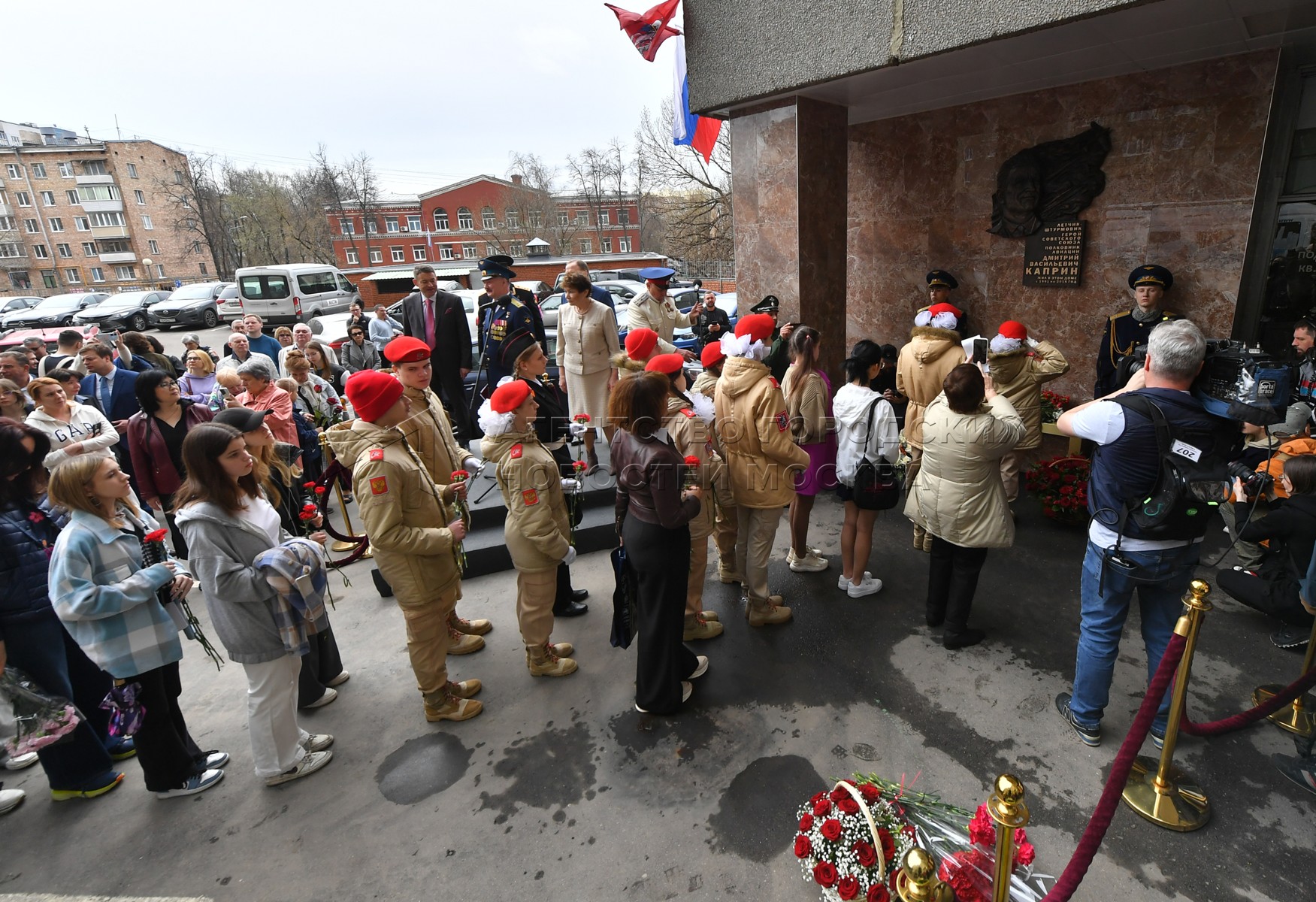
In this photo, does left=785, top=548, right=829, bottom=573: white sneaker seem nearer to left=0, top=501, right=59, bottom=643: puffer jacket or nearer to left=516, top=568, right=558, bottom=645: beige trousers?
left=516, top=568, right=558, bottom=645: beige trousers

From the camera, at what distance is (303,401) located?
6391mm

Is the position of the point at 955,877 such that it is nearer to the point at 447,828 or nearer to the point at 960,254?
the point at 447,828

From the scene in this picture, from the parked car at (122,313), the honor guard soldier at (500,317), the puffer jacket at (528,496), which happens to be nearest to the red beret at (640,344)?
the puffer jacket at (528,496)

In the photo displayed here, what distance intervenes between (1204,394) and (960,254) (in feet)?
17.4

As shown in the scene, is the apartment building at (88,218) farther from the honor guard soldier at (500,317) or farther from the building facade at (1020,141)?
the building facade at (1020,141)

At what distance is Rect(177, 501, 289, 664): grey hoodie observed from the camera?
2801mm

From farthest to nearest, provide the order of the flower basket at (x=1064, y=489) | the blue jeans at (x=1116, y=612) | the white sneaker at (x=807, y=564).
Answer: the flower basket at (x=1064, y=489) < the white sneaker at (x=807, y=564) < the blue jeans at (x=1116, y=612)

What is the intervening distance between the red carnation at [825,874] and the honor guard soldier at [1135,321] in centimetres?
544

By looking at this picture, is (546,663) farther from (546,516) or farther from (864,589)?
(864,589)

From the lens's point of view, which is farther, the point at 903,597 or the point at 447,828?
the point at 903,597

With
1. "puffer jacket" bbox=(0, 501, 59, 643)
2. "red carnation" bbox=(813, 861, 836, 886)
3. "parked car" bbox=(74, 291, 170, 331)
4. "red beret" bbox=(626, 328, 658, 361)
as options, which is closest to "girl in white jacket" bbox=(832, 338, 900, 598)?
"red beret" bbox=(626, 328, 658, 361)

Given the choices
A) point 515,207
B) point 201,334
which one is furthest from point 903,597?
point 515,207

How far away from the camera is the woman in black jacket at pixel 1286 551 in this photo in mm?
3520

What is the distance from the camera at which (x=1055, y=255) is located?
662 cm
